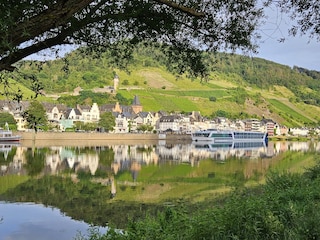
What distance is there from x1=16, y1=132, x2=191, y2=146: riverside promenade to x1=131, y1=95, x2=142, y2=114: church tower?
80.1 ft

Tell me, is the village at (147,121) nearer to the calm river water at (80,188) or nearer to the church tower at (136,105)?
the church tower at (136,105)

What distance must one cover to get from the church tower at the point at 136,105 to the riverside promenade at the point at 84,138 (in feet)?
80.1

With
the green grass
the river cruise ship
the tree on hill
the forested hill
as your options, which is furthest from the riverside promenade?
the green grass

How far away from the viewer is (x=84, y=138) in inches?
3243

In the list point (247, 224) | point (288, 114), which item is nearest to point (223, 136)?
point (288, 114)

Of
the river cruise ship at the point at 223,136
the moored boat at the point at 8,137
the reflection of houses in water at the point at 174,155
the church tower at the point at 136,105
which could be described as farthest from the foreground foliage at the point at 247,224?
the church tower at the point at 136,105

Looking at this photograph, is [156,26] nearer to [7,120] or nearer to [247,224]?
[247,224]

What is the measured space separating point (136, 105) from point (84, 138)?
46.1 m

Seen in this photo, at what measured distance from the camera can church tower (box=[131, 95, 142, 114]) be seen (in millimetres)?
125875

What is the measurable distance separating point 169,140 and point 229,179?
242 ft

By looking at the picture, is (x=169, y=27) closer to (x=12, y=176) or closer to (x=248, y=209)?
(x=248, y=209)

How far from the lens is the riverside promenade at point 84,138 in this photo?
72.5m

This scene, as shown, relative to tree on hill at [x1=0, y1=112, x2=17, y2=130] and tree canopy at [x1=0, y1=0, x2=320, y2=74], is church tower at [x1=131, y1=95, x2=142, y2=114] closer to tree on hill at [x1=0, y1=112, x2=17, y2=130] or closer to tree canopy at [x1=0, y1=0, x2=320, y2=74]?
tree on hill at [x1=0, y1=112, x2=17, y2=130]

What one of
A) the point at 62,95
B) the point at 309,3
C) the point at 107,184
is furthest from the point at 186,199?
the point at 62,95
